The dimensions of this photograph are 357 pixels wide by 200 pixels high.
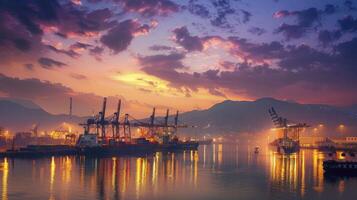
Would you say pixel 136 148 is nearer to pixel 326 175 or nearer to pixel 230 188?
pixel 326 175

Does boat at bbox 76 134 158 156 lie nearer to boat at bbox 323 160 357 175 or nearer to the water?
the water

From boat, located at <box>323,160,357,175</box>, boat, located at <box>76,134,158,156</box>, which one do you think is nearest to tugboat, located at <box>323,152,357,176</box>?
boat, located at <box>323,160,357,175</box>

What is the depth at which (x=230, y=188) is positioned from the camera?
61.8m

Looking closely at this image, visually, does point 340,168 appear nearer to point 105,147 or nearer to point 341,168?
point 341,168

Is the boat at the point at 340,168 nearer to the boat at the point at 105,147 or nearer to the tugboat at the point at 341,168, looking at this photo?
the tugboat at the point at 341,168

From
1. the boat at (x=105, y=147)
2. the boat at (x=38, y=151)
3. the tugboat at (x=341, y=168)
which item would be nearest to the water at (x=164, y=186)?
the tugboat at (x=341, y=168)

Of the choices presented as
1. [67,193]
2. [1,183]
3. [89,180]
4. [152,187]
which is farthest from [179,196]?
[1,183]

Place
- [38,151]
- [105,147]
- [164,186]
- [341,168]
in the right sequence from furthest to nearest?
[105,147]
[38,151]
[341,168]
[164,186]

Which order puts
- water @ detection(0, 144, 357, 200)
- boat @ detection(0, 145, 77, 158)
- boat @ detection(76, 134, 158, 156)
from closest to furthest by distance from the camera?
water @ detection(0, 144, 357, 200), boat @ detection(0, 145, 77, 158), boat @ detection(76, 134, 158, 156)

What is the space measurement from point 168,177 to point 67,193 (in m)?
25.8

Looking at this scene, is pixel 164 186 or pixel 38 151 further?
pixel 38 151

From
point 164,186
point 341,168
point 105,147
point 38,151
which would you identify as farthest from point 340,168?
point 38,151

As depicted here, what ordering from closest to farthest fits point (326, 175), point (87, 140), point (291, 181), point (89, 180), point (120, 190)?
1. point (120, 190)
2. point (89, 180)
3. point (291, 181)
4. point (326, 175)
5. point (87, 140)

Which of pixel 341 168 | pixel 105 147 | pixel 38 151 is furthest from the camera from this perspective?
pixel 105 147
